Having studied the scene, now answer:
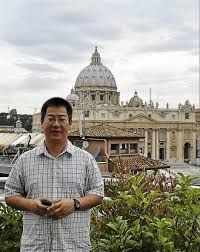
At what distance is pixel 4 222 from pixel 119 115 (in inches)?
2715

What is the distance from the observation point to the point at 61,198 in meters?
2.58

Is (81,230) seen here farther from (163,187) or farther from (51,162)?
(163,187)

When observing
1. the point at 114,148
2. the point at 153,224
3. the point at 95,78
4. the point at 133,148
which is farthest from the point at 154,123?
the point at 153,224

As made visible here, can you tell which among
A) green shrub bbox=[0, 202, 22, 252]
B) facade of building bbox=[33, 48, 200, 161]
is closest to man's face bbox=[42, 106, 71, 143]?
green shrub bbox=[0, 202, 22, 252]

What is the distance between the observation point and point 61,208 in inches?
98.4

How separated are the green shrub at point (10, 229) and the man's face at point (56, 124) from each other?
115 centimetres

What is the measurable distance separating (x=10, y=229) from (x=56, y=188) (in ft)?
4.02

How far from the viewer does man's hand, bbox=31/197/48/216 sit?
8.19ft

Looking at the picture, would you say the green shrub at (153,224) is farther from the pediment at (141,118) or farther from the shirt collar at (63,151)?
the pediment at (141,118)

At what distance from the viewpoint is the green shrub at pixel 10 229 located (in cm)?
351

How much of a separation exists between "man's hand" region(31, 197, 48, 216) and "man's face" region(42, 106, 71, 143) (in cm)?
36

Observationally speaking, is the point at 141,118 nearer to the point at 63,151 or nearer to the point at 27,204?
the point at 63,151

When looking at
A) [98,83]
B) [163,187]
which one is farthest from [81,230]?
[98,83]

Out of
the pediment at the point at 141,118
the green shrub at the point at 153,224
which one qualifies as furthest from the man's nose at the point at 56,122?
the pediment at the point at 141,118
